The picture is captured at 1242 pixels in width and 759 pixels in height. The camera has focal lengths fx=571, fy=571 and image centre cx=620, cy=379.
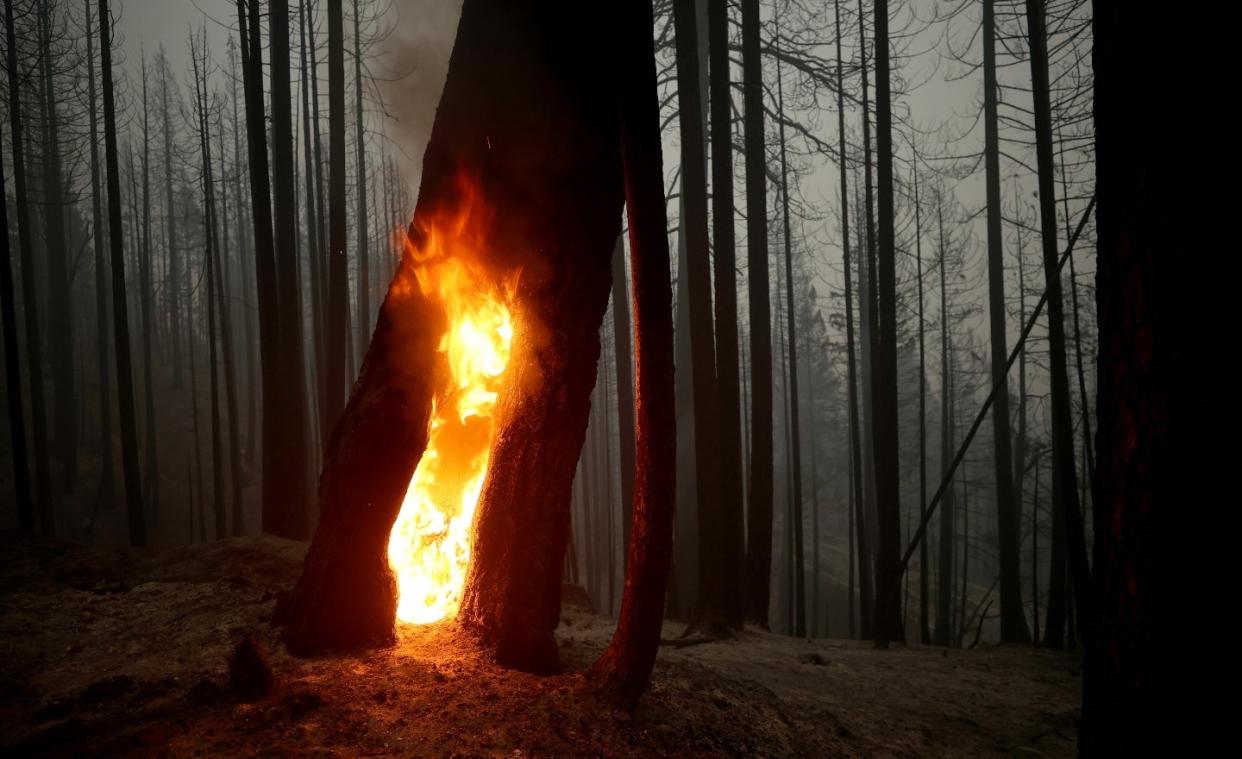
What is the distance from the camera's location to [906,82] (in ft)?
31.2

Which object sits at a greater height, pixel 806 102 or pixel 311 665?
pixel 806 102

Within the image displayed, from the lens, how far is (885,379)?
717 cm

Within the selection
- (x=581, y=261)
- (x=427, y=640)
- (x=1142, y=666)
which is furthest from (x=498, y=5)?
(x=1142, y=666)

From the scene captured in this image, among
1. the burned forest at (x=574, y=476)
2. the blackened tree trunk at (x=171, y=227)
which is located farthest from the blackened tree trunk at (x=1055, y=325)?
the blackened tree trunk at (x=171, y=227)

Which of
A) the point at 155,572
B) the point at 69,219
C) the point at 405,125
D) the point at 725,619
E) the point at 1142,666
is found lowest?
the point at 725,619

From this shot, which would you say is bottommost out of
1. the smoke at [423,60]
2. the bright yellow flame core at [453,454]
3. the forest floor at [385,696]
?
the forest floor at [385,696]

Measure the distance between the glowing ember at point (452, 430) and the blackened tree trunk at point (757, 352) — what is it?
3933 mm

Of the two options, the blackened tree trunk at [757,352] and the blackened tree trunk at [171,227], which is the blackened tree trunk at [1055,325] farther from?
the blackened tree trunk at [171,227]

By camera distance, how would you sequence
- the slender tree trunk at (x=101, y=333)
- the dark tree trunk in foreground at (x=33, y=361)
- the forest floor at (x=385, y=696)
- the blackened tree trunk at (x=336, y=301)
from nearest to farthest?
1. the forest floor at (x=385, y=696)
2. the blackened tree trunk at (x=336, y=301)
3. the dark tree trunk in foreground at (x=33, y=361)
4. the slender tree trunk at (x=101, y=333)

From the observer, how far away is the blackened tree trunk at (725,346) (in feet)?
21.3

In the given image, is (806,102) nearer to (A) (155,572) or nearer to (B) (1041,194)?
(B) (1041,194)

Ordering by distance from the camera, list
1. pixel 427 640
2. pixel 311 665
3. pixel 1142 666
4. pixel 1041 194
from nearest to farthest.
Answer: pixel 1142 666
pixel 311 665
pixel 427 640
pixel 1041 194

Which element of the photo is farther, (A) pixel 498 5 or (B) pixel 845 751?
(A) pixel 498 5

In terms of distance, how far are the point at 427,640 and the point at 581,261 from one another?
2650 mm
